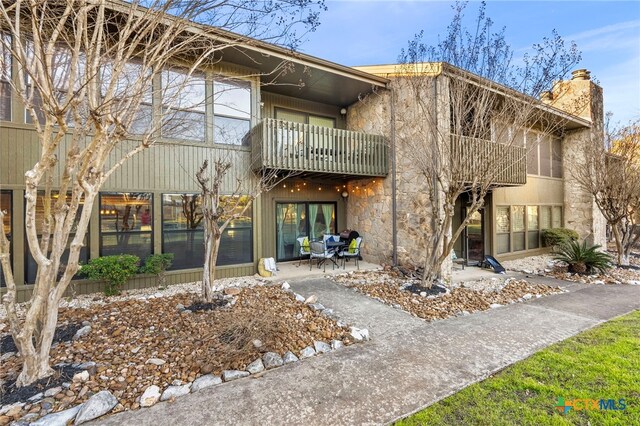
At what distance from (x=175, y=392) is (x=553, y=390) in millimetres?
3714

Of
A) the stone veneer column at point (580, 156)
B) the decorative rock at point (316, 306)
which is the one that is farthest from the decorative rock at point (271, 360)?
the stone veneer column at point (580, 156)

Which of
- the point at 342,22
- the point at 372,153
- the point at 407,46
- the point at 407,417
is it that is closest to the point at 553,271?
the point at 372,153

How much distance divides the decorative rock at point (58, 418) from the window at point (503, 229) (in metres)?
10.8

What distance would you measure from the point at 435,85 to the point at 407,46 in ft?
3.46

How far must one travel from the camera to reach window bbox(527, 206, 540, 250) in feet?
34.4

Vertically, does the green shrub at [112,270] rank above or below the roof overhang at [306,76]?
below

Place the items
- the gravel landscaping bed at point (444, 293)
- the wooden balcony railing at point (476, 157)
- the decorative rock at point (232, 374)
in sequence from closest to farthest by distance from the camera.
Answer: the decorative rock at point (232, 374) < the gravel landscaping bed at point (444, 293) < the wooden balcony railing at point (476, 157)

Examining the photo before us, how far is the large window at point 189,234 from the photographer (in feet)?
20.6

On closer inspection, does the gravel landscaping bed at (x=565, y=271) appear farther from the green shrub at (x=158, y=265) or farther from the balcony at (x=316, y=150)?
the green shrub at (x=158, y=265)

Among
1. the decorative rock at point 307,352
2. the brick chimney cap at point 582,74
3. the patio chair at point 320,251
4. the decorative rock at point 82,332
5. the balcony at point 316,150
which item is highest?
the brick chimney cap at point 582,74

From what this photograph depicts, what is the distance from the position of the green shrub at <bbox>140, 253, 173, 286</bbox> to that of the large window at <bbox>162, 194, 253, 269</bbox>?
10.9 inches

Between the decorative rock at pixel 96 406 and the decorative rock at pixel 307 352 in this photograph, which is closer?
the decorative rock at pixel 96 406

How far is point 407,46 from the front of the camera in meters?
6.00

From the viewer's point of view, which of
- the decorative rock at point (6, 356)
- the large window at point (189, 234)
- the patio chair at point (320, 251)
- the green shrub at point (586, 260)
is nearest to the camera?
the decorative rock at point (6, 356)
